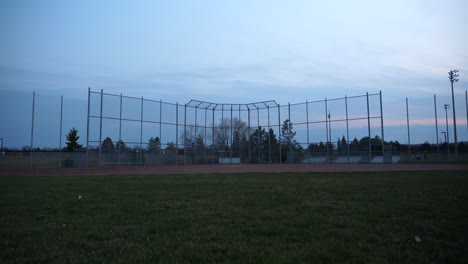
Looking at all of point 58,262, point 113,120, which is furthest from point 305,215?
point 113,120

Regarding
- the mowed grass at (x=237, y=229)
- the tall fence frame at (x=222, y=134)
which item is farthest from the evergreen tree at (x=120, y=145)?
the mowed grass at (x=237, y=229)

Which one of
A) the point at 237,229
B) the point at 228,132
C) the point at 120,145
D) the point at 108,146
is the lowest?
the point at 237,229

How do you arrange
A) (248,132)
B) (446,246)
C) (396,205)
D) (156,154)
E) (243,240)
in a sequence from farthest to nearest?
(248,132)
(156,154)
(396,205)
(243,240)
(446,246)

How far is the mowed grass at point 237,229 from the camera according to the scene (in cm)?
378

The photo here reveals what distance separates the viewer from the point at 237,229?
16.3 ft

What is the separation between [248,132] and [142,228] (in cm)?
3484

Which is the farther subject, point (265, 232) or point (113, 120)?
point (113, 120)

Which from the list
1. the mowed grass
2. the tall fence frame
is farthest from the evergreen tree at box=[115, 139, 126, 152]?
the mowed grass

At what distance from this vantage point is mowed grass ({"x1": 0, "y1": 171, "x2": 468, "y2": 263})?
149 inches

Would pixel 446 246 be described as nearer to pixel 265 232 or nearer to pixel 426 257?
pixel 426 257

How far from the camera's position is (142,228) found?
5.08 m

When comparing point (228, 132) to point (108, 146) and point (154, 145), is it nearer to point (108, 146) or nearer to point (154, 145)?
point (154, 145)

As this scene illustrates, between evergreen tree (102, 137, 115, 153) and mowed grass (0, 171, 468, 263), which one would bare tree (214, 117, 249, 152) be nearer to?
evergreen tree (102, 137, 115, 153)

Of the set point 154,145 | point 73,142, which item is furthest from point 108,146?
point 73,142
